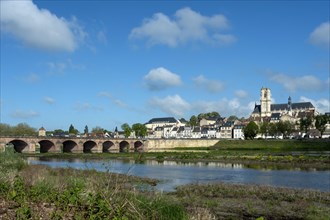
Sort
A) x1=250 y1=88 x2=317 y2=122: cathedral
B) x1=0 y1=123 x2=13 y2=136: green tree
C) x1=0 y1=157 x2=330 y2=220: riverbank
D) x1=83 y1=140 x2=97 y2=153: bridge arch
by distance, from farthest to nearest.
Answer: x1=250 y1=88 x2=317 y2=122: cathedral
x1=0 y1=123 x2=13 y2=136: green tree
x1=83 y1=140 x2=97 y2=153: bridge arch
x1=0 y1=157 x2=330 y2=220: riverbank

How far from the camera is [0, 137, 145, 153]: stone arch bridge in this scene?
9538 centimetres

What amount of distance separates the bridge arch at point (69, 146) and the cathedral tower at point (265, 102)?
11521 centimetres

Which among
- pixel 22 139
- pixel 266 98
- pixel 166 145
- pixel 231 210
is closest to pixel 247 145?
pixel 166 145

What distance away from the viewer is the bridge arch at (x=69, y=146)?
4131 inches

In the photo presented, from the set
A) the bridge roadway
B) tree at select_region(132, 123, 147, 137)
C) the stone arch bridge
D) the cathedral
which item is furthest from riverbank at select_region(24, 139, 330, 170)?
the cathedral

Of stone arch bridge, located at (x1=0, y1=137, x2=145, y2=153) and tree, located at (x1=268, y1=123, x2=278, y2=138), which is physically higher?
tree, located at (x1=268, y1=123, x2=278, y2=138)

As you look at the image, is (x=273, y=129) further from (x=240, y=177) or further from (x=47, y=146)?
(x=240, y=177)

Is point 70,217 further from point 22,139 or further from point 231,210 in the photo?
point 22,139

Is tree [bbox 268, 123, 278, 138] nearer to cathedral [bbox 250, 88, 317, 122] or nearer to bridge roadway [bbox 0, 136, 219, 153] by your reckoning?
bridge roadway [bbox 0, 136, 219, 153]

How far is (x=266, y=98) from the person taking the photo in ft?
651

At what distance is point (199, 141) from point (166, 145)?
10512 mm

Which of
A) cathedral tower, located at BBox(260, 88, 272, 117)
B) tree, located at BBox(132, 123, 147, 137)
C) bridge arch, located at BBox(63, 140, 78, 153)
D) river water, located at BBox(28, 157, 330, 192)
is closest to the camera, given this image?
river water, located at BBox(28, 157, 330, 192)

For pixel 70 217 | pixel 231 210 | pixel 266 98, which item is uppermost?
pixel 266 98

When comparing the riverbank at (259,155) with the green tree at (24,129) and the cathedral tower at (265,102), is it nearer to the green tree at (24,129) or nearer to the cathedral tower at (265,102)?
the green tree at (24,129)
